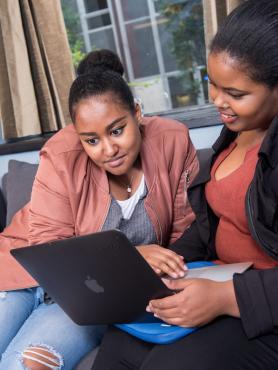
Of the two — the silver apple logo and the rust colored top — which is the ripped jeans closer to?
the silver apple logo

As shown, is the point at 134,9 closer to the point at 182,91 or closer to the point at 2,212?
the point at 182,91

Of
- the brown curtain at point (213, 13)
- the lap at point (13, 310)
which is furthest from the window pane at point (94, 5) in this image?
the lap at point (13, 310)

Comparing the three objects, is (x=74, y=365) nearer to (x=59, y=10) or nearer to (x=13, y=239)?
(x=13, y=239)

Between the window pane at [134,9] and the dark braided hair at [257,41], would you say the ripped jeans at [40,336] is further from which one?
the window pane at [134,9]

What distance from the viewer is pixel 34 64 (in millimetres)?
2258

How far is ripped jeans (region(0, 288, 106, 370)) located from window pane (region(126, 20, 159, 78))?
149 cm

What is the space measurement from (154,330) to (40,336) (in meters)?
0.39

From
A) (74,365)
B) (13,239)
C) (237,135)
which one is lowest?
(74,365)

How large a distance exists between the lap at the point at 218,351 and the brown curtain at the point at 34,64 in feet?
5.43

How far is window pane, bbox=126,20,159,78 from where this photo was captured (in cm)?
239

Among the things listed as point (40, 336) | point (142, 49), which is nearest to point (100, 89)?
point (40, 336)

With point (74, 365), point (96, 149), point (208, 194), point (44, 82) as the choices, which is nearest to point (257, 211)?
point (208, 194)

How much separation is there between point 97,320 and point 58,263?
20 centimetres

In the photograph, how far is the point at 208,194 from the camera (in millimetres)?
1067
